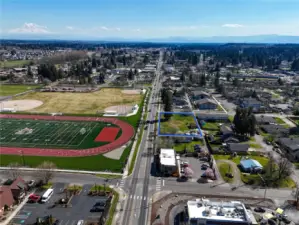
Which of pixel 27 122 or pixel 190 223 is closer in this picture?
pixel 190 223

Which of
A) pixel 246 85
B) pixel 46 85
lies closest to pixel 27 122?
pixel 46 85

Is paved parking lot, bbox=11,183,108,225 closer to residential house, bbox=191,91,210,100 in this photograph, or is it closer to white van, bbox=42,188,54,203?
white van, bbox=42,188,54,203

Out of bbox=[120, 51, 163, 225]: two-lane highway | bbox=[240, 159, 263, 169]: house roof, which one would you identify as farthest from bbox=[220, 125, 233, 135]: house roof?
bbox=[120, 51, 163, 225]: two-lane highway

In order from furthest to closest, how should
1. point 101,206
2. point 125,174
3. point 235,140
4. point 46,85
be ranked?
point 46,85, point 235,140, point 125,174, point 101,206

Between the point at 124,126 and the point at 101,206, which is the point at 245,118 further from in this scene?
the point at 101,206

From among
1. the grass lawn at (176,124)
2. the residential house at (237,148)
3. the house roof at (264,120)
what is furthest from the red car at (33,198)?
the house roof at (264,120)

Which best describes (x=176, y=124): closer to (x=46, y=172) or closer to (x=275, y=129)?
(x=275, y=129)

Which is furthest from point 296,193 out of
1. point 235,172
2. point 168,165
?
point 168,165
